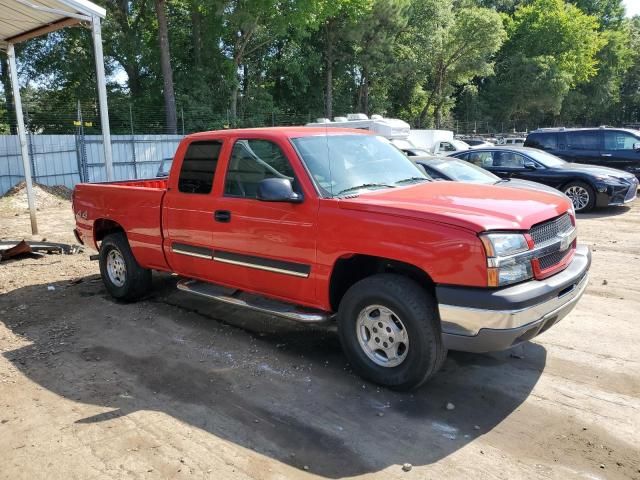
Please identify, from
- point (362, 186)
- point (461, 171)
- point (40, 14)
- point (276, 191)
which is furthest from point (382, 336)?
point (40, 14)

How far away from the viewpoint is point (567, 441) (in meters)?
3.34

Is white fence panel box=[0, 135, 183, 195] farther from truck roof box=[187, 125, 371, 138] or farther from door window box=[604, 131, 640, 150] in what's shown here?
door window box=[604, 131, 640, 150]

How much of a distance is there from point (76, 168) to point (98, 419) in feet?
57.7

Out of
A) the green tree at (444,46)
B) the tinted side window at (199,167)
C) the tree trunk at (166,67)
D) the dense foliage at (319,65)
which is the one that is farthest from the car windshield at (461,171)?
the green tree at (444,46)

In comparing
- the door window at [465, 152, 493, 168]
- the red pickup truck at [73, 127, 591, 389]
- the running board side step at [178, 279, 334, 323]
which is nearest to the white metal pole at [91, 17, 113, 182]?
the red pickup truck at [73, 127, 591, 389]

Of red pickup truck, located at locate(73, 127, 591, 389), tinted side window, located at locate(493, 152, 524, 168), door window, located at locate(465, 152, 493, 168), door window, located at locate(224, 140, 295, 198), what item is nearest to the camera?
red pickup truck, located at locate(73, 127, 591, 389)

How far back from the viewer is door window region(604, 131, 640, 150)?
1449 centimetres

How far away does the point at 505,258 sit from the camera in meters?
3.44

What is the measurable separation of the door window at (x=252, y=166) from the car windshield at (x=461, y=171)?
5.68 meters

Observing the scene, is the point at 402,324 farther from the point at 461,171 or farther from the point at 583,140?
the point at 583,140

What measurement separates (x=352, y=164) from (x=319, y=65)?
3273 centimetres

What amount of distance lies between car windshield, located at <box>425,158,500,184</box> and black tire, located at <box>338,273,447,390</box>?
618 centimetres

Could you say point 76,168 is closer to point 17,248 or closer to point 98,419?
point 17,248

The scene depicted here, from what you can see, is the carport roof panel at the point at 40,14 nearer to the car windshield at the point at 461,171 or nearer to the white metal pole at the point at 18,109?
the white metal pole at the point at 18,109
